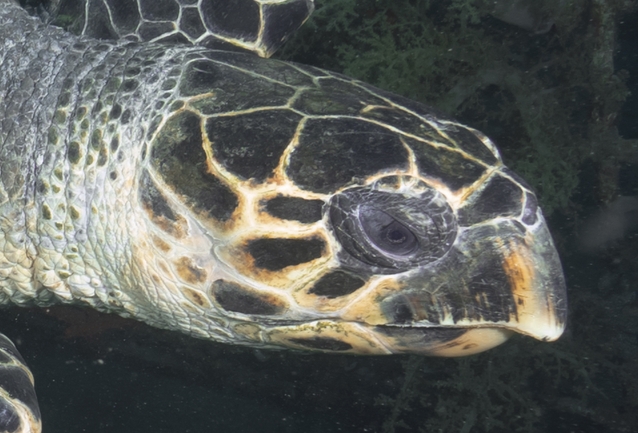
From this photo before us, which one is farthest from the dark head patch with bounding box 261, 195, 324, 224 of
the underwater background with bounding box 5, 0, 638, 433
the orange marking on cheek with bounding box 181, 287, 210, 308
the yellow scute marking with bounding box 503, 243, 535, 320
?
the underwater background with bounding box 5, 0, 638, 433

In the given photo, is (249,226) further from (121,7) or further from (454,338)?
(121,7)

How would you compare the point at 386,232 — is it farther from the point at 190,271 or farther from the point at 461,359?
the point at 461,359

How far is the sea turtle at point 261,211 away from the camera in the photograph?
4.38 feet

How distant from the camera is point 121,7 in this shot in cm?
214

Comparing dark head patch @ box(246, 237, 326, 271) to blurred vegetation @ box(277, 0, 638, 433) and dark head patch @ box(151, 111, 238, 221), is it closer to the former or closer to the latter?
dark head patch @ box(151, 111, 238, 221)

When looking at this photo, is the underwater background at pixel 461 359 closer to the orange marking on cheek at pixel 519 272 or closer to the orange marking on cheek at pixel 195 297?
the orange marking on cheek at pixel 195 297

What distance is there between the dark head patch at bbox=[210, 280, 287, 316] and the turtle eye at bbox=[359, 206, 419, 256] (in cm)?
30

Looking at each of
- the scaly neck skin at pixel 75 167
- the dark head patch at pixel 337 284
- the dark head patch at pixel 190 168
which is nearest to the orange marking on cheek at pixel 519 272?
the dark head patch at pixel 337 284

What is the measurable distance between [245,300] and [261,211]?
26cm

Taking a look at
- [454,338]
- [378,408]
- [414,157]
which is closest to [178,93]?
[414,157]

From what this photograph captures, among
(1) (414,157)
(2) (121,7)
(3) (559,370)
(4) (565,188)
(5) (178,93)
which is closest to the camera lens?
(1) (414,157)

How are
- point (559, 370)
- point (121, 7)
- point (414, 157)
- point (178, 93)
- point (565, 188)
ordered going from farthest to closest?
point (565, 188) < point (559, 370) < point (121, 7) < point (178, 93) < point (414, 157)

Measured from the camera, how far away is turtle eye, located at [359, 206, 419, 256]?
4.43 ft

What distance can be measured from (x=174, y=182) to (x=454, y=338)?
2.71ft
